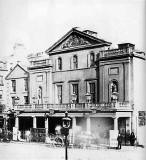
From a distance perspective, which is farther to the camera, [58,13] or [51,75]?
[51,75]

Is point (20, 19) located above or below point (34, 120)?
above

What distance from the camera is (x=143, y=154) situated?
638cm

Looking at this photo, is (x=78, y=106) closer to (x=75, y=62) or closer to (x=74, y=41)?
(x=75, y=62)

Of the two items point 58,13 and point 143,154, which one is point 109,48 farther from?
point 143,154

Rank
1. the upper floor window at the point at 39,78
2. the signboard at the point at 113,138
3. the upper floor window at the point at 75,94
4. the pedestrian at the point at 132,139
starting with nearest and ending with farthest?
the pedestrian at the point at 132,139 < the signboard at the point at 113,138 < the upper floor window at the point at 75,94 < the upper floor window at the point at 39,78

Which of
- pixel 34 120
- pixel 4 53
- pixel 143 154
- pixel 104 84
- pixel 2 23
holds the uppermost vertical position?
pixel 2 23

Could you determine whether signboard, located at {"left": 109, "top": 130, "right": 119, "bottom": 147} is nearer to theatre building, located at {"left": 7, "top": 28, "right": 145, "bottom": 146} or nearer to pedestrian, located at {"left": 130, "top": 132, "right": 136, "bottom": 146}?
theatre building, located at {"left": 7, "top": 28, "right": 145, "bottom": 146}

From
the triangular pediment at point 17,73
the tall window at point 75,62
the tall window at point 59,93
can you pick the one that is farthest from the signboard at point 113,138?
the triangular pediment at point 17,73

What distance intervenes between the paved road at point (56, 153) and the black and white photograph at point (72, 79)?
1 centimetres

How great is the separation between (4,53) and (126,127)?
6.91ft

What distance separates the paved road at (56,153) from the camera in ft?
21.0

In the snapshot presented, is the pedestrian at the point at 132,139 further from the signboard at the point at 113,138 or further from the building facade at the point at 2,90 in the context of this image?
the building facade at the point at 2,90

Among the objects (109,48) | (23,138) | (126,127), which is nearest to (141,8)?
(109,48)

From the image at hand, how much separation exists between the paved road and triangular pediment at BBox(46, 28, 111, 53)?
4.85ft
